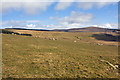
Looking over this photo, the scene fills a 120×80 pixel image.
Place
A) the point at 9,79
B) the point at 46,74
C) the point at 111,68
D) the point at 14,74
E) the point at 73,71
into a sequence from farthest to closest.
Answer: the point at 111,68, the point at 73,71, the point at 46,74, the point at 14,74, the point at 9,79

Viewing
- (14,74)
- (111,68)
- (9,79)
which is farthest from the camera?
(111,68)

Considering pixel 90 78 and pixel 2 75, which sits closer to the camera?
pixel 2 75

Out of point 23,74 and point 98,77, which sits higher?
point 23,74

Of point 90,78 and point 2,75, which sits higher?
point 2,75

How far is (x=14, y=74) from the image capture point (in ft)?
40.8

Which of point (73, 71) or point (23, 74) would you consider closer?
point (23, 74)


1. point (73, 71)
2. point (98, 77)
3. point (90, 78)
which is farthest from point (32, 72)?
point (98, 77)

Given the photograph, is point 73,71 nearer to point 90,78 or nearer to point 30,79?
point 90,78

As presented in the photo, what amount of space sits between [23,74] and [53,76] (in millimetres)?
3954

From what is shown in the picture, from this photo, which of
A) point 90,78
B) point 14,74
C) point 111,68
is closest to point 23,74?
point 14,74

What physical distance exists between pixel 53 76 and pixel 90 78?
5238mm

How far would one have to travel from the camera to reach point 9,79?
11.1 metres

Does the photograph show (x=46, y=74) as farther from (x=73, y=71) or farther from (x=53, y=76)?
(x=73, y=71)

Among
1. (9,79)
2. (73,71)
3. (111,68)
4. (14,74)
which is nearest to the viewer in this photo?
(9,79)
